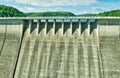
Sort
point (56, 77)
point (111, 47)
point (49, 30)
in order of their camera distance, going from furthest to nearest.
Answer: point (49, 30) < point (111, 47) < point (56, 77)

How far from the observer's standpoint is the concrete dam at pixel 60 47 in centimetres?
4125

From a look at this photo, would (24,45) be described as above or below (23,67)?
above

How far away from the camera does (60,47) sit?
1745 inches

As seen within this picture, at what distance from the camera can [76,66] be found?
41.5 metres

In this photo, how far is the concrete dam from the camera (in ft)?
135

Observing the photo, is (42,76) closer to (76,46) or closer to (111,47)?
(76,46)

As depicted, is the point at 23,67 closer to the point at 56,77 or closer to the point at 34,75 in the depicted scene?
the point at 34,75

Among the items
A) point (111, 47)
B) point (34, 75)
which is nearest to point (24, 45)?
point (34, 75)

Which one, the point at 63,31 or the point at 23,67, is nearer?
the point at 23,67

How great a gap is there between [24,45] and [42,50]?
3.36 m

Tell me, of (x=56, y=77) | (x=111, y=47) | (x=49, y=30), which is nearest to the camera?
(x=56, y=77)

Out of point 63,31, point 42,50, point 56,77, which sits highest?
point 63,31

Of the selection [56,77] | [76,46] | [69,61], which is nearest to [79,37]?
[76,46]

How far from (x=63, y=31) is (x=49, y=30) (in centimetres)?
243
